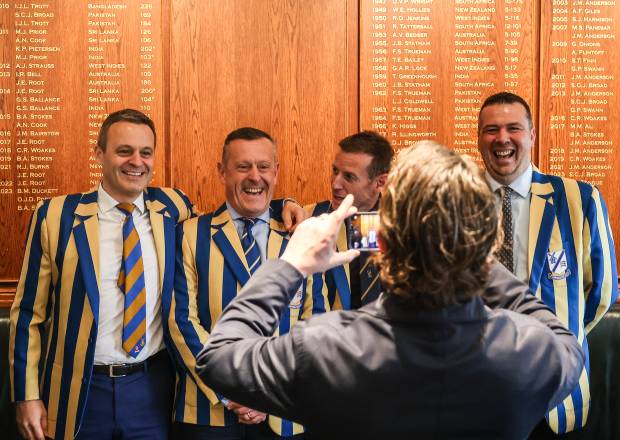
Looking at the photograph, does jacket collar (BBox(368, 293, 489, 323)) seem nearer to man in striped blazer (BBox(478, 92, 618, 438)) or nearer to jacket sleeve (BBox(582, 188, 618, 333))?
man in striped blazer (BBox(478, 92, 618, 438))

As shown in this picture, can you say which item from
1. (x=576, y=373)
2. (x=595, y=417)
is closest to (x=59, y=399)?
(x=576, y=373)

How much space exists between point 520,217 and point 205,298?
1225 mm

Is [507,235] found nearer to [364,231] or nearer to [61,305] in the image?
[364,231]

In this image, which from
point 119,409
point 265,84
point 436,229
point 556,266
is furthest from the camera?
point 265,84

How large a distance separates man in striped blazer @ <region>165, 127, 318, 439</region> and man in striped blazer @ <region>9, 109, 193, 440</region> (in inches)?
3.4

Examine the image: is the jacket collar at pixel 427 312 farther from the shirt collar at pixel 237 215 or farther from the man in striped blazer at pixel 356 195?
the shirt collar at pixel 237 215

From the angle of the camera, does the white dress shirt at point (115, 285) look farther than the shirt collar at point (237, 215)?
No

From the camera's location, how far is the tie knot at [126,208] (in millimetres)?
2551

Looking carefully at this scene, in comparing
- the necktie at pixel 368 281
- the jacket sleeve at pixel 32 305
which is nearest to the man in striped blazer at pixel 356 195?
the necktie at pixel 368 281

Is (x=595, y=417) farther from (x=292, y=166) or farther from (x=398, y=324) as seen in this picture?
(x=398, y=324)

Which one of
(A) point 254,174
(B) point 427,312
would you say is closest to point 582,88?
(A) point 254,174

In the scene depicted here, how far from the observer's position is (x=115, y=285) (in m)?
2.48

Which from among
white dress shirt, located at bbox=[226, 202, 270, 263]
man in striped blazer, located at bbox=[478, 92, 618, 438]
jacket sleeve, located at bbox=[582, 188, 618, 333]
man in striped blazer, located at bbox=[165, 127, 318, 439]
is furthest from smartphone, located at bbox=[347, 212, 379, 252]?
jacket sleeve, located at bbox=[582, 188, 618, 333]

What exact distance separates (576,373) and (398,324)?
369 mm
